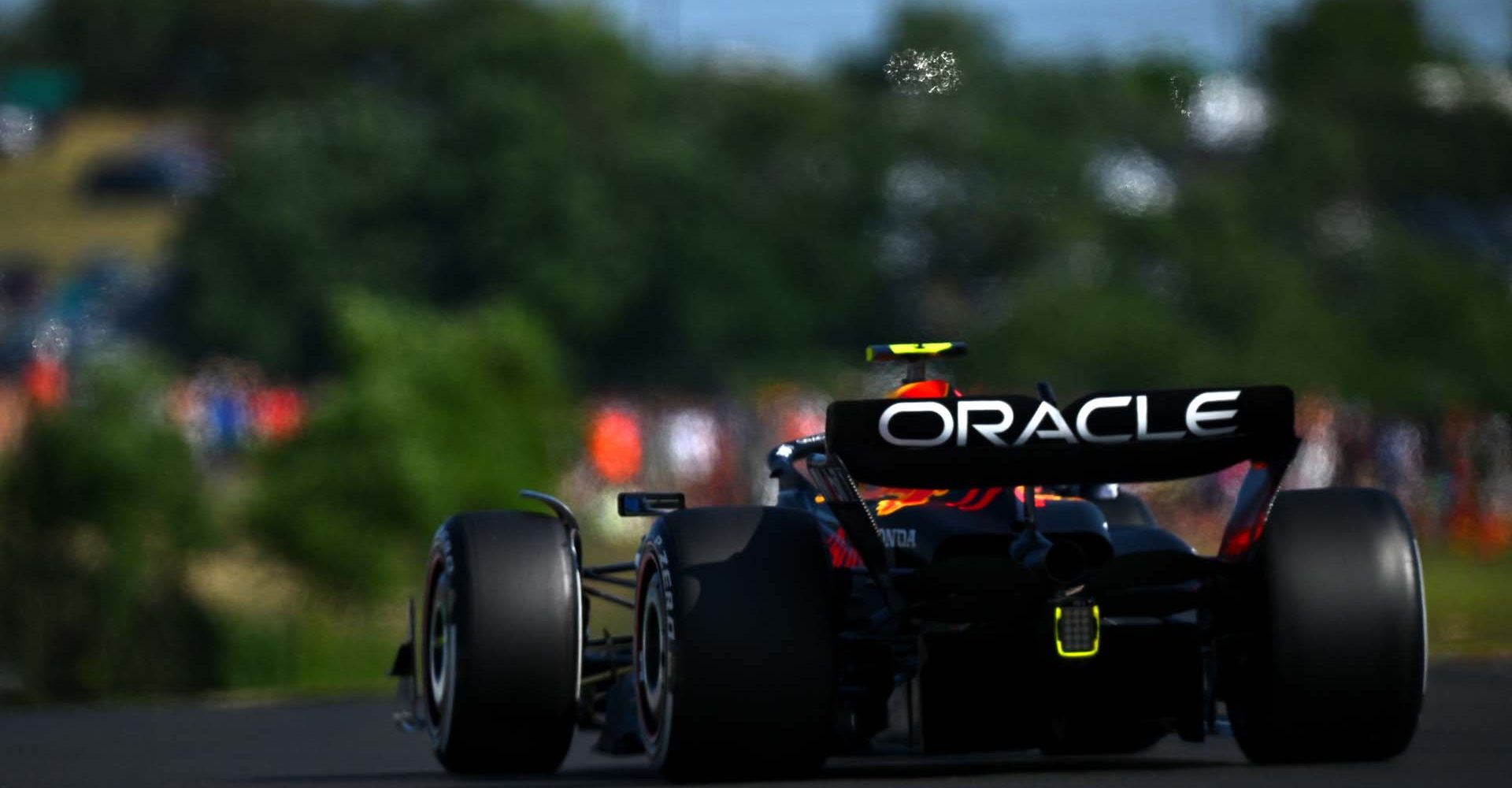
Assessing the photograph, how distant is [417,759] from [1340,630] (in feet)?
14.6

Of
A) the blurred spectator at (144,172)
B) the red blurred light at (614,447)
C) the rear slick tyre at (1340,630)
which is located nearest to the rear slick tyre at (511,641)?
the rear slick tyre at (1340,630)

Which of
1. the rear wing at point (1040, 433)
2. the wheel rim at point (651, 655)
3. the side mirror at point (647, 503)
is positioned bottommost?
the wheel rim at point (651, 655)

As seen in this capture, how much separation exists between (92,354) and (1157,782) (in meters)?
22.5

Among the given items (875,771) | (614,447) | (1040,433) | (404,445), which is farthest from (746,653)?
(614,447)

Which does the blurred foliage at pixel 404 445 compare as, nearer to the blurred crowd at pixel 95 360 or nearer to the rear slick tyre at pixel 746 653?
the blurred crowd at pixel 95 360

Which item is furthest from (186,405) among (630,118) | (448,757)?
(630,118)

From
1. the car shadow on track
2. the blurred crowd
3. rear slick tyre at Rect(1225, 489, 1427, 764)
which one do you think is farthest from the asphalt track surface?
the blurred crowd

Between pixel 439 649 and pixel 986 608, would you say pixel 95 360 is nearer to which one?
pixel 439 649

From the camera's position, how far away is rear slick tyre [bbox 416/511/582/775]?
32.2ft

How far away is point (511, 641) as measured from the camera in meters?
9.80

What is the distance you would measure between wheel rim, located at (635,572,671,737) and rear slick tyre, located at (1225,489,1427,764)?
1.87 metres

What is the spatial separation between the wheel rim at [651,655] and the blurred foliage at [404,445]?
20194 mm

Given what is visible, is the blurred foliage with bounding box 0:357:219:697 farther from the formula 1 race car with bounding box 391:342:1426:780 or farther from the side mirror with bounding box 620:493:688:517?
the formula 1 race car with bounding box 391:342:1426:780

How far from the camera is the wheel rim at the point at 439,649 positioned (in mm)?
10242
